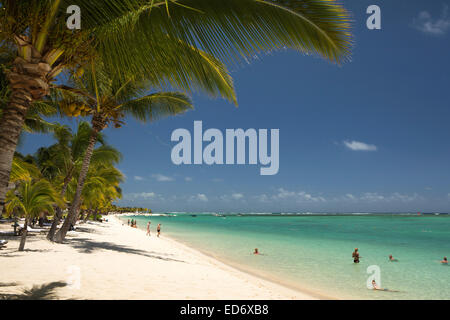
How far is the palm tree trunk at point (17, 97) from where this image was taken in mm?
2969

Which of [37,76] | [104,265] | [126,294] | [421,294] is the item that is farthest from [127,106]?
[421,294]

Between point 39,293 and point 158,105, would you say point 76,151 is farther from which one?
point 39,293

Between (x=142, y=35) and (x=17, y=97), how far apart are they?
5.47 feet

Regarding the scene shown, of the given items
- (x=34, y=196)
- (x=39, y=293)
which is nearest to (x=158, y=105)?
(x=34, y=196)

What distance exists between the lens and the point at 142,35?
142 inches

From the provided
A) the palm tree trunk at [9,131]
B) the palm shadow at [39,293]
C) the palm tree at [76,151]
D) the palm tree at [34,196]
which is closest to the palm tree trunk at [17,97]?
the palm tree trunk at [9,131]

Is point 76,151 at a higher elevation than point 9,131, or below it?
higher

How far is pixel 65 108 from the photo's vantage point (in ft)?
17.5

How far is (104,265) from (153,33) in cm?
Result: 748

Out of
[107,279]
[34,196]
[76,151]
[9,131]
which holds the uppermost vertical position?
[76,151]

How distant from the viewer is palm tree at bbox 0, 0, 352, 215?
3012 millimetres
